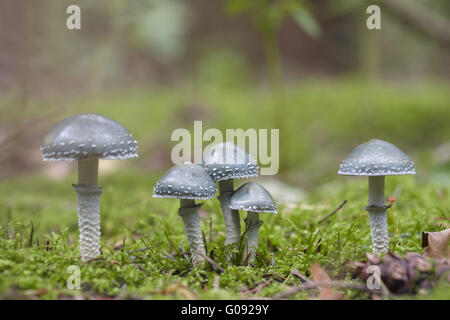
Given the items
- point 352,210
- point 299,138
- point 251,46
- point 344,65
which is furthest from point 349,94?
point 352,210

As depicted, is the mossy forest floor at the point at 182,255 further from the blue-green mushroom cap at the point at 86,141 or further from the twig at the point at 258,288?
the blue-green mushroom cap at the point at 86,141

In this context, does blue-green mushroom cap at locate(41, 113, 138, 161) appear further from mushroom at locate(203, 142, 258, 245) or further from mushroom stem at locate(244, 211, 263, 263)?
mushroom stem at locate(244, 211, 263, 263)

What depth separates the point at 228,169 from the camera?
2.88 meters

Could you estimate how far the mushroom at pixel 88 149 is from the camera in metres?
2.46

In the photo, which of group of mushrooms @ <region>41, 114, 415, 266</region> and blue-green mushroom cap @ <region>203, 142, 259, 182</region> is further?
blue-green mushroom cap @ <region>203, 142, 259, 182</region>

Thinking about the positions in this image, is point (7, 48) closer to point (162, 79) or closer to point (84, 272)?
point (162, 79)

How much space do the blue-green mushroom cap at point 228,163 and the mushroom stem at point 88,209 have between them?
822 millimetres

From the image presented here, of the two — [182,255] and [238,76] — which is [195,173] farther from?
[238,76]

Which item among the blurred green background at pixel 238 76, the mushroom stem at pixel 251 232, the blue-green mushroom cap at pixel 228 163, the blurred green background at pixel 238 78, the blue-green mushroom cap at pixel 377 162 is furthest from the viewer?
the blurred green background at pixel 238 76

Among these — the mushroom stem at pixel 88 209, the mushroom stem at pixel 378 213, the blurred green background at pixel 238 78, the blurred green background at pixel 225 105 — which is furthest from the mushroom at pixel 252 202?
the blurred green background at pixel 238 78

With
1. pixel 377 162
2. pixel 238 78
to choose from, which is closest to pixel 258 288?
pixel 377 162

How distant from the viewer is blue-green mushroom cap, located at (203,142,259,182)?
289 cm

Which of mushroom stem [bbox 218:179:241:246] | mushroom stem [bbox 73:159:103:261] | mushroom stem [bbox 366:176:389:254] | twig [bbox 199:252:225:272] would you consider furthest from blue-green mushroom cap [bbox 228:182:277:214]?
mushroom stem [bbox 73:159:103:261]

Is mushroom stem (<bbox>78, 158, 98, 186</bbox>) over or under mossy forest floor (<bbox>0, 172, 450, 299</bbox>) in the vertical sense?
over
